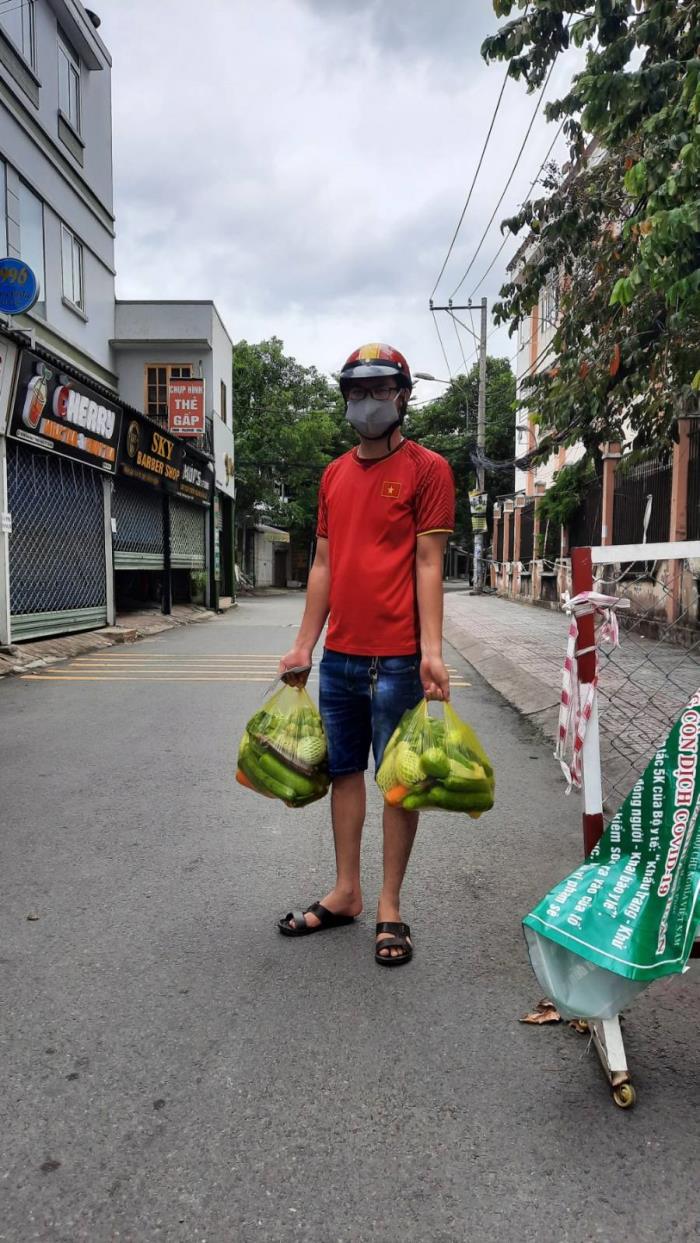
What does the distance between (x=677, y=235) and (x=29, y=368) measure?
26.3ft

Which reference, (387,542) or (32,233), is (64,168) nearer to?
(32,233)

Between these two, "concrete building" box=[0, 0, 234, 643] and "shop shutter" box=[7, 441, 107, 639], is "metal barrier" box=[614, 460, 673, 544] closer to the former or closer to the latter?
"concrete building" box=[0, 0, 234, 643]

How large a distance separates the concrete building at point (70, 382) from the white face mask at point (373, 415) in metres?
7.83

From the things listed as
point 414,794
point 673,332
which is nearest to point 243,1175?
point 414,794

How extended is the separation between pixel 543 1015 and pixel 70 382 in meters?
10.8

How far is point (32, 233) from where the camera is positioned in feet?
43.5

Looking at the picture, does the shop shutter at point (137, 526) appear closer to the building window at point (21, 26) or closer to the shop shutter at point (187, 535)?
the shop shutter at point (187, 535)

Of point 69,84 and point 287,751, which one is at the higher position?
point 69,84

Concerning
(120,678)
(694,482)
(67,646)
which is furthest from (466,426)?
(120,678)

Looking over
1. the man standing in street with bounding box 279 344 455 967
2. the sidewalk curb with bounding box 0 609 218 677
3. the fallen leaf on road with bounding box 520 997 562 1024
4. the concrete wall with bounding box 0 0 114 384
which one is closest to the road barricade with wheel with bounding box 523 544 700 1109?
the fallen leaf on road with bounding box 520 997 562 1024

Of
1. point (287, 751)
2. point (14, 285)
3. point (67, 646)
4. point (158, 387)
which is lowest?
point (67, 646)

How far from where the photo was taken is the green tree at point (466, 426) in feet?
129

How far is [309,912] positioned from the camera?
2.83 meters

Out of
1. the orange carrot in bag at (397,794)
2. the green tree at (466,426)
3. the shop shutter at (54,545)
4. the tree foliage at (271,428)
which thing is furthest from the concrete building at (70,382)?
the green tree at (466,426)
